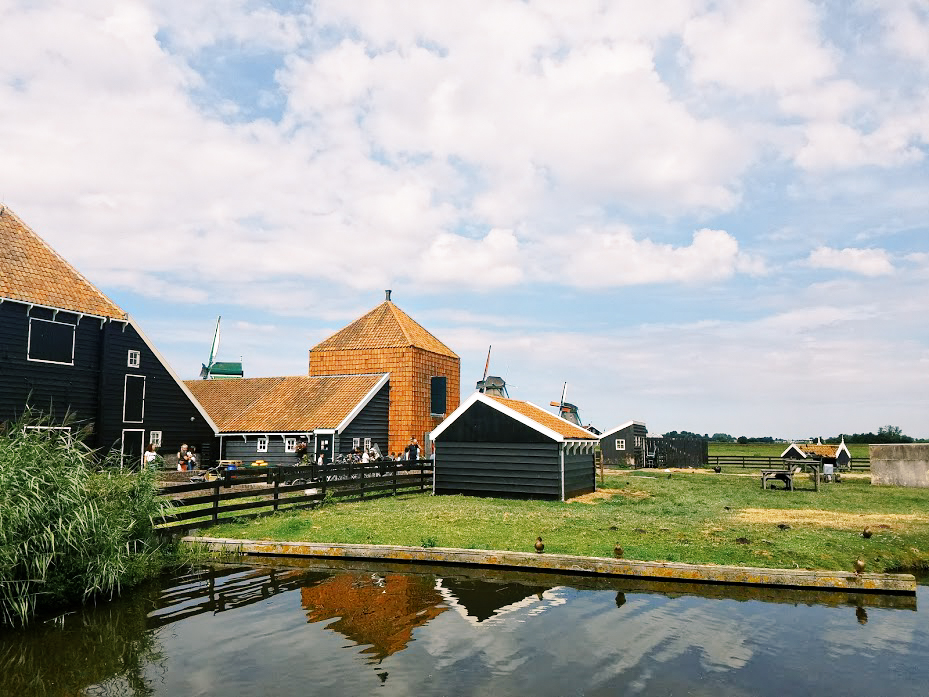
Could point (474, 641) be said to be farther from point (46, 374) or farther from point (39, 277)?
point (39, 277)

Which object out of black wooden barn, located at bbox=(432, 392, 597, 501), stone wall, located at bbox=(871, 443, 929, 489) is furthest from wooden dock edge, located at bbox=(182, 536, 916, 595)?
stone wall, located at bbox=(871, 443, 929, 489)

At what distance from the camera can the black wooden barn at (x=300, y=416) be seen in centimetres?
3312

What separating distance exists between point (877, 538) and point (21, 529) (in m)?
15.5

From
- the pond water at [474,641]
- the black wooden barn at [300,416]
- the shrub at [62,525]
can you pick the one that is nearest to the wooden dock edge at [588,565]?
the pond water at [474,641]

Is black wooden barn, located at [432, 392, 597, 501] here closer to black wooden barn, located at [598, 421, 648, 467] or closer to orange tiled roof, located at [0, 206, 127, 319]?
orange tiled roof, located at [0, 206, 127, 319]

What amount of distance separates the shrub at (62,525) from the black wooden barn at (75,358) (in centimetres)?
1308

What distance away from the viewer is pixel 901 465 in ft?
102

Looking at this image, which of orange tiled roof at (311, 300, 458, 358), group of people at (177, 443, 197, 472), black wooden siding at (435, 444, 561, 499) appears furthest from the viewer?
orange tiled roof at (311, 300, 458, 358)

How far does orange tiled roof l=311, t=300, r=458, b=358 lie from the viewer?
3928cm

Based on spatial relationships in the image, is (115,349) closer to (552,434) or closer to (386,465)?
(386,465)

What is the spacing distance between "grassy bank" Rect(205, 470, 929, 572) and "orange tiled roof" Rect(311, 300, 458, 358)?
1708 cm

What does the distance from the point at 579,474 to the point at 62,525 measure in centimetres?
1743

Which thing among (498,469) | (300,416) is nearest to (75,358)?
(300,416)

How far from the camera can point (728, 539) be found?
14.0 meters
